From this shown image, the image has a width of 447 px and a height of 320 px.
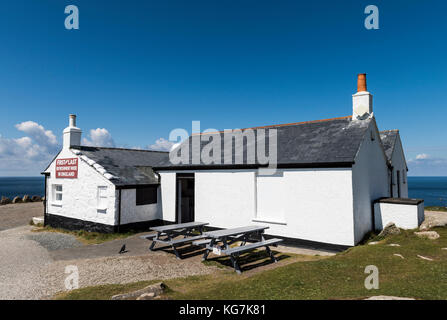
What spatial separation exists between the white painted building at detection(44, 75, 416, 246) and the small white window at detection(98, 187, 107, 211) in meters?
0.05

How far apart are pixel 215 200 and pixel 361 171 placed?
675 centimetres

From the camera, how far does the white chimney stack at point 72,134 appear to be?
54.5 feet

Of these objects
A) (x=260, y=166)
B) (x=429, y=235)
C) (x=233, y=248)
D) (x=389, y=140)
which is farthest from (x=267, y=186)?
(x=389, y=140)

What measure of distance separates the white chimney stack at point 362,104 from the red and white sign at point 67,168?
1543 cm

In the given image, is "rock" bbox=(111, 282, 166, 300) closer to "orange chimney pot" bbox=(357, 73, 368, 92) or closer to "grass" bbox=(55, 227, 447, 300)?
"grass" bbox=(55, 227, 447, 300)

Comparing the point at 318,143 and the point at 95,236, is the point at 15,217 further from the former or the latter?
the point at 318,143

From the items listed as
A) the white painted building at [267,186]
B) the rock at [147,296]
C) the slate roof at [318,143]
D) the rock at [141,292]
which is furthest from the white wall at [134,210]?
the rock at [147,296]

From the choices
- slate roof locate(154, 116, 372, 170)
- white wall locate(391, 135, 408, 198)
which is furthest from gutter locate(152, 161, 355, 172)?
white wall locate(391, 135, 408, 198)

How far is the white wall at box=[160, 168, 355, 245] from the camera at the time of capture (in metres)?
10.4

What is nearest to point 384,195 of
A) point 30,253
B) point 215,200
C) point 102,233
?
point 215,200

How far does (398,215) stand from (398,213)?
85mm

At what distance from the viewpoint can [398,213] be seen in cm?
1179

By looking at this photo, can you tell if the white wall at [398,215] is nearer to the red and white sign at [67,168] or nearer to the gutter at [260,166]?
the gutter at [260,166]

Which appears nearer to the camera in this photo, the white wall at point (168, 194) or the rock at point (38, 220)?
the white wall at point (168, 194)
